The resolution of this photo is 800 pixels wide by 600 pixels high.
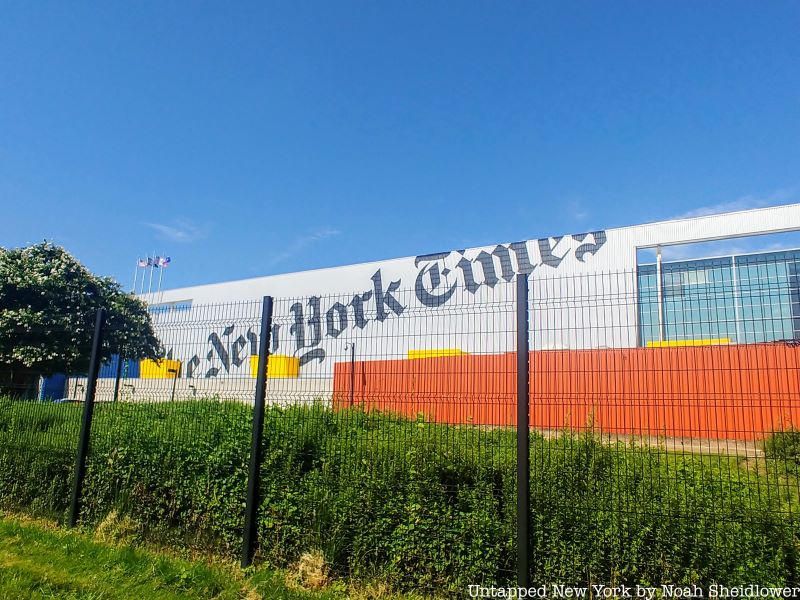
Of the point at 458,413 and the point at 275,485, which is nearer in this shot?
the point at 458,413

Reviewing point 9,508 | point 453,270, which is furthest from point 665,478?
point 453,270

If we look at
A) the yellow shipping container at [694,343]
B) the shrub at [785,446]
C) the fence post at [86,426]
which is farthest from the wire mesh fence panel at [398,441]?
the fence post at [86,426]

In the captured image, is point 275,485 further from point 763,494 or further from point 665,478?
point 763,494

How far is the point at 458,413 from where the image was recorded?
4285 millimetres

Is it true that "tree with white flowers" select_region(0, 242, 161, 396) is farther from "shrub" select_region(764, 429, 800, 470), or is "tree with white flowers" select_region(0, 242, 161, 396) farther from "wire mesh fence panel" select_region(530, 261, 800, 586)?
"shrub" select_region(764, 429, 800, 470)

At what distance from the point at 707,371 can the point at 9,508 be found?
24.8 ft

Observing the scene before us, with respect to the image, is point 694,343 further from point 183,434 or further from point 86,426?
point 86,426

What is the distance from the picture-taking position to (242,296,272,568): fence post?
4.65m

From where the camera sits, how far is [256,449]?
479cm

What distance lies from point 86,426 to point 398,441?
3815 millimetres

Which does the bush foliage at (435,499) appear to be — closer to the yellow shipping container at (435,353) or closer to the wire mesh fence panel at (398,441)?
the wire mesh fence panel at (398,441)

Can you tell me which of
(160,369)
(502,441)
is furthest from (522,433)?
(160,369)

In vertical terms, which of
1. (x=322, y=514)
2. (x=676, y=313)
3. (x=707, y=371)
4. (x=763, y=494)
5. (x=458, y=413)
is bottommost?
(x=322, y=514)

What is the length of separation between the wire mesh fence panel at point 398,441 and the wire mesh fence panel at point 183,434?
462 mm
